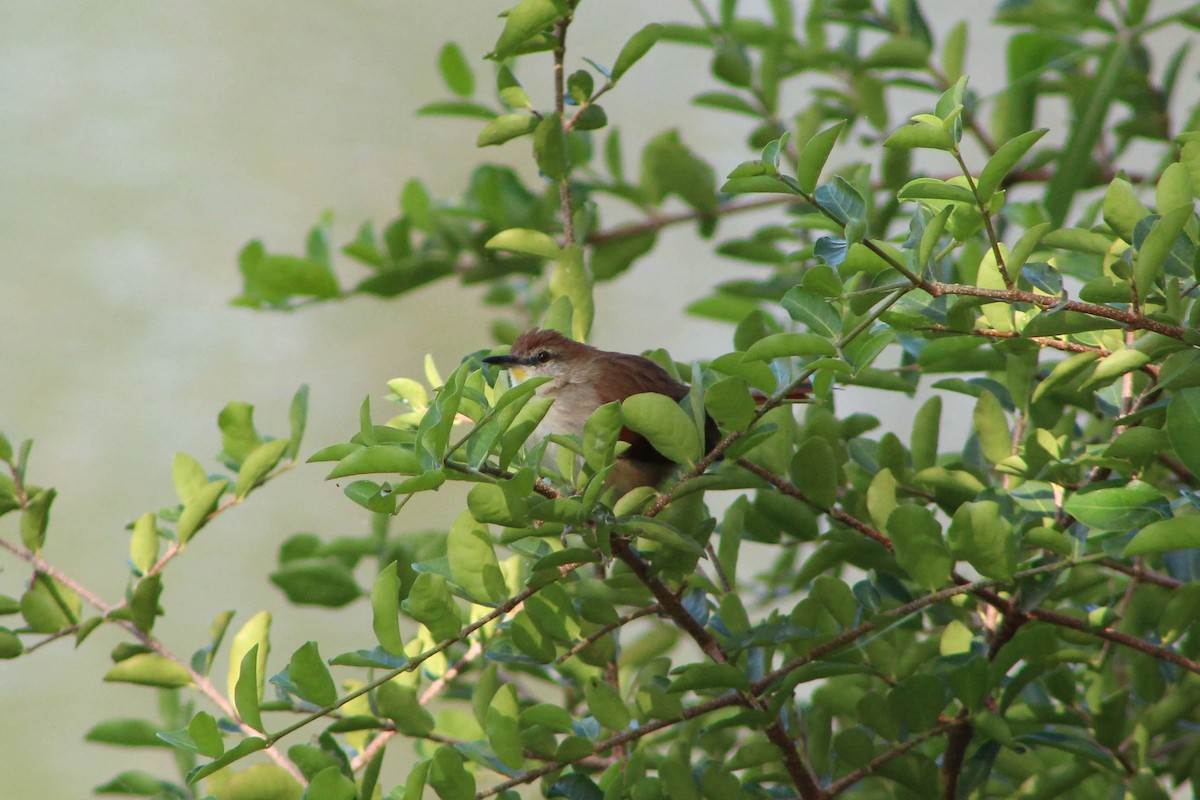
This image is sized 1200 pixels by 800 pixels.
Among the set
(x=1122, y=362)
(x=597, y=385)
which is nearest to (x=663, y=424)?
(x=1122, y=362)

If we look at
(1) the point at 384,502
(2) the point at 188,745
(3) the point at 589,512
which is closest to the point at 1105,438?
(3) the point at 589,512

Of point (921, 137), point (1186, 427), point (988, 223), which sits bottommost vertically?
point (1186, 427)

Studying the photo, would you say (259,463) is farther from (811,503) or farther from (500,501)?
(811,503)

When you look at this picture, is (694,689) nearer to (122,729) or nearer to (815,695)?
(815,695)

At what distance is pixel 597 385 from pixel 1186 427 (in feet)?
4.79

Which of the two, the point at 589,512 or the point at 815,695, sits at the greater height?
the point at 589,512

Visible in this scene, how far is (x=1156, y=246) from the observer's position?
1.28 metres

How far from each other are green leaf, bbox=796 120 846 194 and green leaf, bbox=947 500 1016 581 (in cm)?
45

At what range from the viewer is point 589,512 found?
1.40 meters

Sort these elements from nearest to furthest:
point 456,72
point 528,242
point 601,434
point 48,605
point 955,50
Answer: point 601,434 < point 48,605 < point 528,242 < point 456,72 < point 955,50

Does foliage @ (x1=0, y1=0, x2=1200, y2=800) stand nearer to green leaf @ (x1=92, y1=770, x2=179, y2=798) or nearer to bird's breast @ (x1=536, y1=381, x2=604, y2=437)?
green leaf @ (x1=92, y1=770, x2=179, y2=798)

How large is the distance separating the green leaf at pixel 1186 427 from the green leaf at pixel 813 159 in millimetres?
491

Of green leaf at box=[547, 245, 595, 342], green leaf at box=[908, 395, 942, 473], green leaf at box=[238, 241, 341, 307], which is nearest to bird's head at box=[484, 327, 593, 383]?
green leaf at box=[547, 245, 595, 342]

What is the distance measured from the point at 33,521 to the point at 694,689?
1111mm
